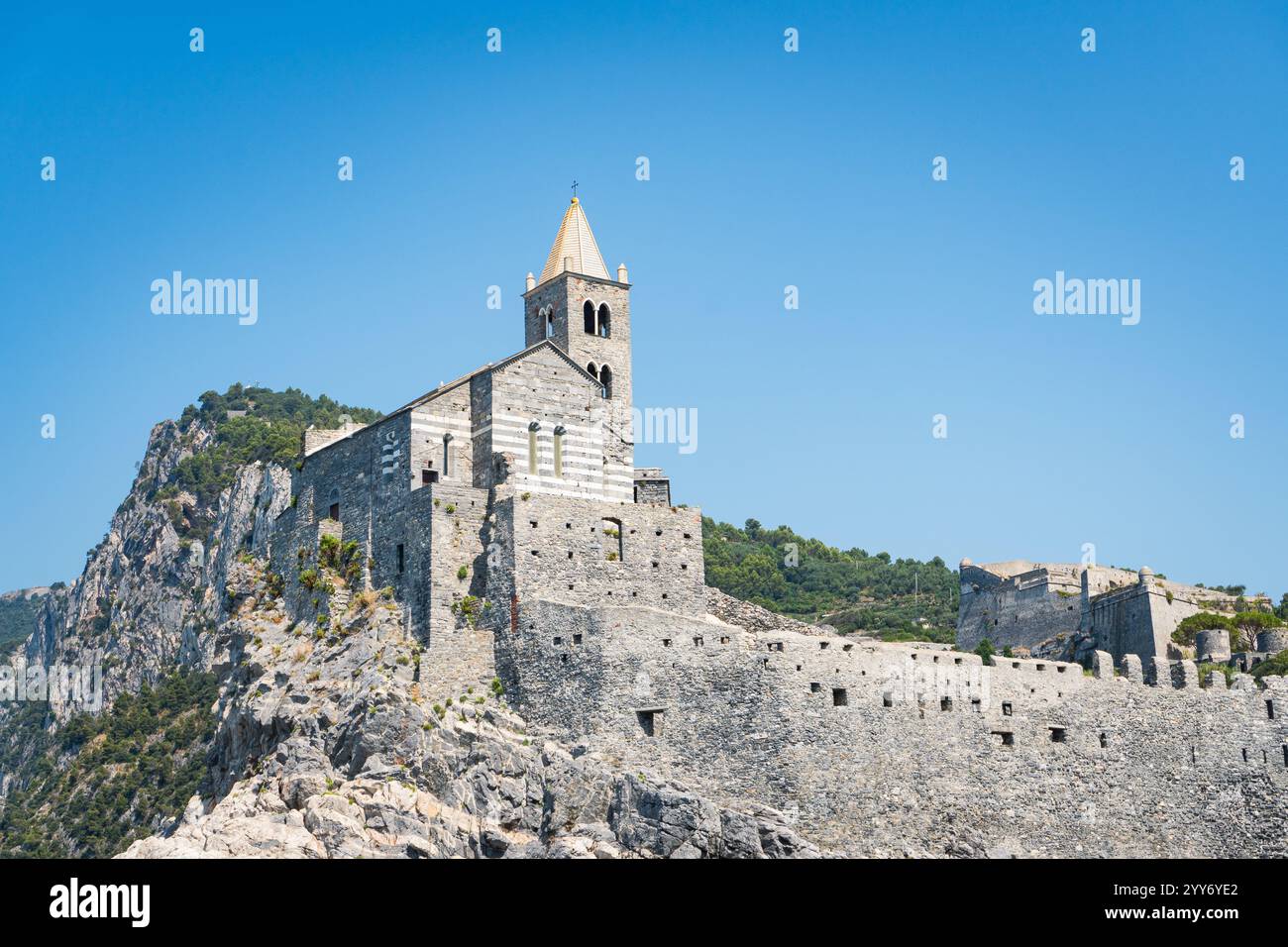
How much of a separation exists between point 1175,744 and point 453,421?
2850cm

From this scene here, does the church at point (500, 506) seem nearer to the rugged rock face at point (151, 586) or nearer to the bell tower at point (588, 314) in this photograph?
the bell tower at point (588, 314)

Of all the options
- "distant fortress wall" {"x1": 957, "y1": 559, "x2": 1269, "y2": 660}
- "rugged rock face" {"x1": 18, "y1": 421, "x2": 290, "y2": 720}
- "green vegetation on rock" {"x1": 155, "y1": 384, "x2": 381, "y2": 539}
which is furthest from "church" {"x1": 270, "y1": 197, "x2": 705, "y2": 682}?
"green vegetation on rock" {"x1": 155, "y1": 384, "x2": 381, "y2": 539}

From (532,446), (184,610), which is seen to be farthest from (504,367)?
(184,610)

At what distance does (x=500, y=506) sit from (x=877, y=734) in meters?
15.0

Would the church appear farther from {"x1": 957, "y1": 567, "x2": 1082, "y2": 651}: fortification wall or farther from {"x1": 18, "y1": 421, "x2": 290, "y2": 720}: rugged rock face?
{"x1": 18, "y1": 421, "x2": 290, "y2": 720}: rugged rock face

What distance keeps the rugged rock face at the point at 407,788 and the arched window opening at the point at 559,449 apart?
799 centimetres

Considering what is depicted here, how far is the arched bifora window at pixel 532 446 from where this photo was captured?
70625 millimetres

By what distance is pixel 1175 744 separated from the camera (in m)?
71.2

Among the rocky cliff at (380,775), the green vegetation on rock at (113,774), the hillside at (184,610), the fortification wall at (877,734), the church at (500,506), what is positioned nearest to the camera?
the rocky cliff at (380,775)

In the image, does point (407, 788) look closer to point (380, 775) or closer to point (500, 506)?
point (380, 775)

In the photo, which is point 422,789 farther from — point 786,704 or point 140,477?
point 140,477

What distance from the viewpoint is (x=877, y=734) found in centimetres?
6544

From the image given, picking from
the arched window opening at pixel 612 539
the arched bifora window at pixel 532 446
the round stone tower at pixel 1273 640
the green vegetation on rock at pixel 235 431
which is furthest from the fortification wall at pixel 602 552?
the green vegetation on rock at pixel 235 431
